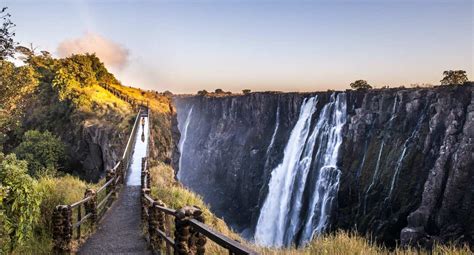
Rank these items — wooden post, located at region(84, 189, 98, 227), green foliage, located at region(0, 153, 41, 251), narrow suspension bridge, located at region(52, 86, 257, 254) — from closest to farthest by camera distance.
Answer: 1. narrow suspension bridge, located at region(52, 86, 257, 254)
2. green foliage, located at region(0, 153, 41, 251)
3. wooden post, located at region(84, 189, 98, 227)

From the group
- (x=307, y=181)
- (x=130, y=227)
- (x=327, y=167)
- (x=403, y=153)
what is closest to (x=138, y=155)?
(x=130, y=227)

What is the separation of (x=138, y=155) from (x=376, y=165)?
30165 mm

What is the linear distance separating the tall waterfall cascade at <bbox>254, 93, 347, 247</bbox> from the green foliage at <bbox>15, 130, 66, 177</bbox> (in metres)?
24.0

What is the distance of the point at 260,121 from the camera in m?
71.6

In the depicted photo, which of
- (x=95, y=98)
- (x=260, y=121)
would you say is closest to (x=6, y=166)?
(x=95, y=98)

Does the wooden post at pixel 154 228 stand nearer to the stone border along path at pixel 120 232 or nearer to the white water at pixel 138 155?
the stone border along path at pixel 120 232

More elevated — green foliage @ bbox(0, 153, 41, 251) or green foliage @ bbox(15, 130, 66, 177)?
green foliage @ bbox(0, 153, 41, 251)

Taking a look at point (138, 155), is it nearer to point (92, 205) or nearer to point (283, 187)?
point (92, 205)

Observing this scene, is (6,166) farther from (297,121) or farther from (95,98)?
(297,121)

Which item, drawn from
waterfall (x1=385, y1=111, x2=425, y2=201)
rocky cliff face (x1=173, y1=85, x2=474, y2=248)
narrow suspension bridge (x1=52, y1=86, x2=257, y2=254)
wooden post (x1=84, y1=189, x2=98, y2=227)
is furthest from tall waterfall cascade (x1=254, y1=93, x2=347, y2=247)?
wooden post (x1=84, y1=189, x2=98, y2=227)

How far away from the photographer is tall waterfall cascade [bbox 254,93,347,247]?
4575cm

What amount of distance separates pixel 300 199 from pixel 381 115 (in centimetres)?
1378

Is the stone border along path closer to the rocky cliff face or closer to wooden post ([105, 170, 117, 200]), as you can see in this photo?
wooden post ([105, 170, 117, 200])

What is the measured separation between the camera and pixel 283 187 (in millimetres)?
52719
